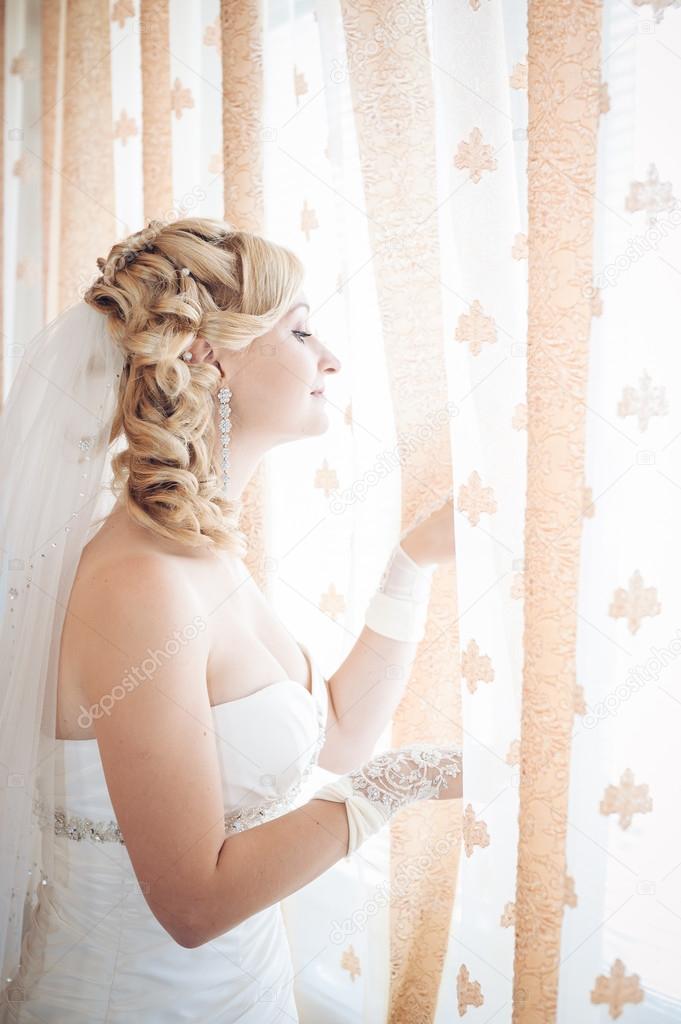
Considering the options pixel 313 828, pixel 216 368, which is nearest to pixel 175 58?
pixel 216 368

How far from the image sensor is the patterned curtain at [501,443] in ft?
3.43

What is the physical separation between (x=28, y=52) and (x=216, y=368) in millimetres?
1332

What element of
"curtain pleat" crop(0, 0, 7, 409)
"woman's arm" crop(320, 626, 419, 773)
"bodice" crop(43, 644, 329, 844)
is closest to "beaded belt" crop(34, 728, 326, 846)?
"bodice" crop(43, 644, 329, 844)

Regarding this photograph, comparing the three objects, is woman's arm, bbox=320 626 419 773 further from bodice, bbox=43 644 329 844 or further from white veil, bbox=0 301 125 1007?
white veil, bbox=0 301 125 1007

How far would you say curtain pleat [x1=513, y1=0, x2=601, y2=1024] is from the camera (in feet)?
3.45

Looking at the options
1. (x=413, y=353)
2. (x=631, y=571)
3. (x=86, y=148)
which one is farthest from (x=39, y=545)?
(x=86, y=148)

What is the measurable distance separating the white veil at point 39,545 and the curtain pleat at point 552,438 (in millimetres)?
590

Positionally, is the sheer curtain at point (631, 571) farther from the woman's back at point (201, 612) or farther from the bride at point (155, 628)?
the woman's back at point (201, 612)

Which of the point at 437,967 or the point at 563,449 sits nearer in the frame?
the point at 563,449

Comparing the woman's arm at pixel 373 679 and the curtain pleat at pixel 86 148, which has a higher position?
the curtain pleat at pixel 86 148

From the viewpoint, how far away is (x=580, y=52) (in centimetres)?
104

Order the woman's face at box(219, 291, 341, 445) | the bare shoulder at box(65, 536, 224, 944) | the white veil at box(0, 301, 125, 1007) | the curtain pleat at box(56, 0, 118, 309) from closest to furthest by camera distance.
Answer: the bare shoulder at box(65, 536, 224, 944), the white veil at box(0, 301, 125, 1007), the woman's face at box(219, 291, 341, 445), the curtain pleat at box(56, 0, 118, 309)

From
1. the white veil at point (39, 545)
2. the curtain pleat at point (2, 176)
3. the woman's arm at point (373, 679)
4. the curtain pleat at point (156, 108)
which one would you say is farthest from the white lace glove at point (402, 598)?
the curtain pleat at point (2, 176)

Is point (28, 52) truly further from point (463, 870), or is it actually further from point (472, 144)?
point (463, 870)
